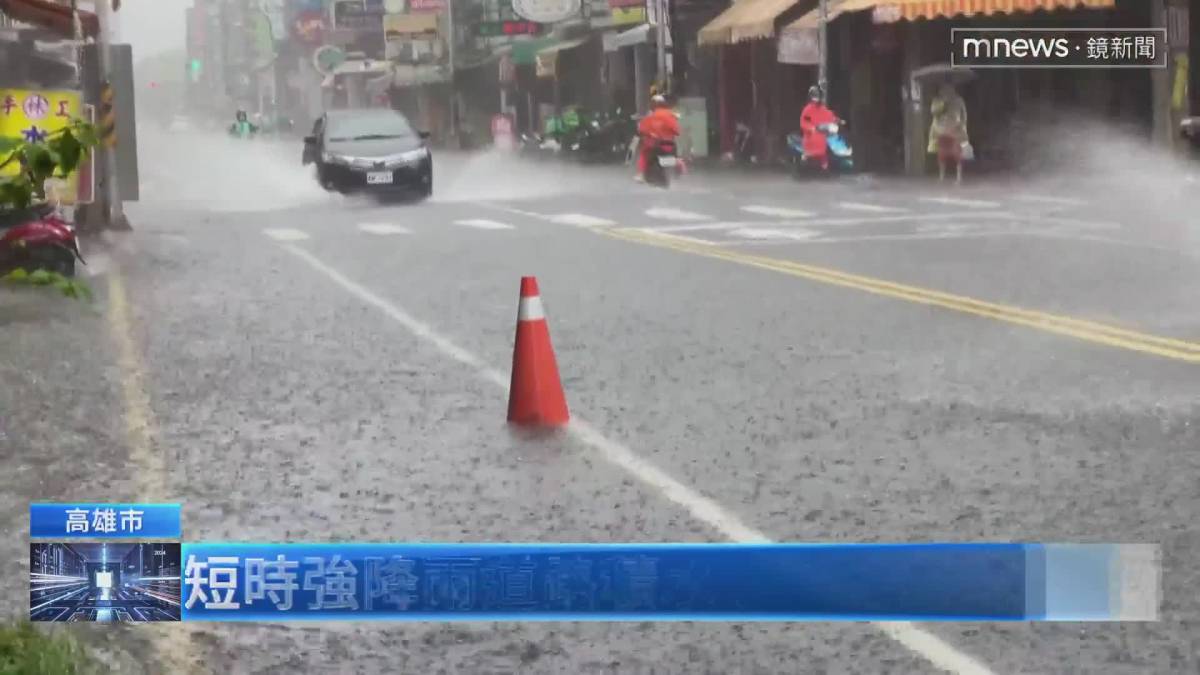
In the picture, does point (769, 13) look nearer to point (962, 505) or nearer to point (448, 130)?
point (448, 130)

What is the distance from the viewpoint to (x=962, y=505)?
5.89m

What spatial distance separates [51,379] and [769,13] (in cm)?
310

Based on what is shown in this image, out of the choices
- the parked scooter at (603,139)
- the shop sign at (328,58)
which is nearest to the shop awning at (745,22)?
the parked scooter at (603,139)

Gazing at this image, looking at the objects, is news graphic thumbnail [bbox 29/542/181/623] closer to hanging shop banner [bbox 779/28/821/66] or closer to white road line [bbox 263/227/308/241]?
white road line [bbox 263/227/308/241]

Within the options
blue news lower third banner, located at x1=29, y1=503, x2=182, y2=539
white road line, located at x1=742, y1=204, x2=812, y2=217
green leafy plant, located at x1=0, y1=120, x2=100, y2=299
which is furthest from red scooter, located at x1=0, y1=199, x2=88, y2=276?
white road line, located at x1=742, y1=204, x2=812, y2=217

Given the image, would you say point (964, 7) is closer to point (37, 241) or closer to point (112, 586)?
point (112, 586)

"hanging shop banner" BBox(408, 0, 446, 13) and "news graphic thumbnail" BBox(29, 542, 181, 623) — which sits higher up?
"hanging shop banner" BBox(408, 0, 446, 13)

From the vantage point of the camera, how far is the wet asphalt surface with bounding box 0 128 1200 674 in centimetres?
483

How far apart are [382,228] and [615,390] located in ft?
4.98

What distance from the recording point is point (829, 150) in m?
6.35

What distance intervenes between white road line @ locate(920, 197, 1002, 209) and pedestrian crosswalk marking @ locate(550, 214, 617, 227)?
0.91 meters

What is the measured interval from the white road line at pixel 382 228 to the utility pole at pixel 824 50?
1.14 metres

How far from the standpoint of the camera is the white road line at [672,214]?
719cm

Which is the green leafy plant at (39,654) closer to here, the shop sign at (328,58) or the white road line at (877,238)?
the shop sign at (328,58)
